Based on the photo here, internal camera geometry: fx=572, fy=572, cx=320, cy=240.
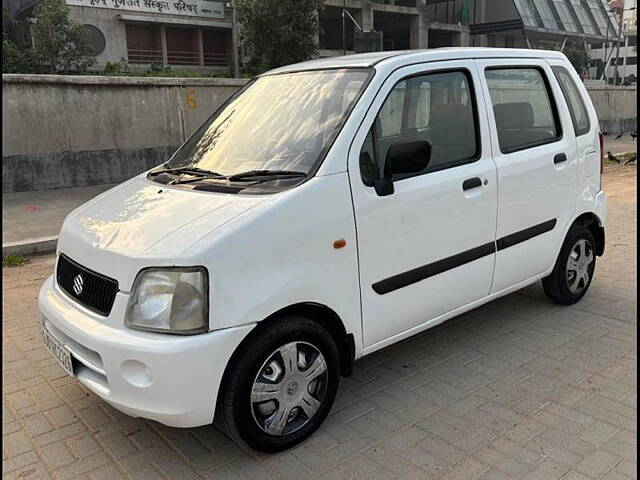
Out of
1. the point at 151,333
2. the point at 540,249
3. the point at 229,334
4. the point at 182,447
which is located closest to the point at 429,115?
the point at 540,249

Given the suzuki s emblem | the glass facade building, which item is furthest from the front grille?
the glass facade building

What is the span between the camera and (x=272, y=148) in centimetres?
317

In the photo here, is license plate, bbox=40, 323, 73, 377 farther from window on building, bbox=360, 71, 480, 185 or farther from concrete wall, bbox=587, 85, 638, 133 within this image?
concrete wall, bbox=587, 85, 638, 133

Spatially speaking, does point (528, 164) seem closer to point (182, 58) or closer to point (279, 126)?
point (279, 126)

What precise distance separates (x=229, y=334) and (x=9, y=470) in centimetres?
137

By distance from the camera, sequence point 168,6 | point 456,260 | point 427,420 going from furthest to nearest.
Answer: point 168,6
point 456,260
point 427,420

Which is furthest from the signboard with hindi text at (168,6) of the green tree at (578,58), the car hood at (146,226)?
the car hood at (146,226)

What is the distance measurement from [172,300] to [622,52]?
Answer: 86.6 metres

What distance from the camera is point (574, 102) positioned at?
4410 mm

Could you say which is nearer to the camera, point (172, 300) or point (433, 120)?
point (172, 300)

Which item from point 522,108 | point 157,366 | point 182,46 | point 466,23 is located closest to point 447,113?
point 522,108

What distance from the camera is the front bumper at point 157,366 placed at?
7.93 feet

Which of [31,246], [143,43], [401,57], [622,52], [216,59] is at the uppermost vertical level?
[622,52]

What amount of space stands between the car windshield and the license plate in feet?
3.99
